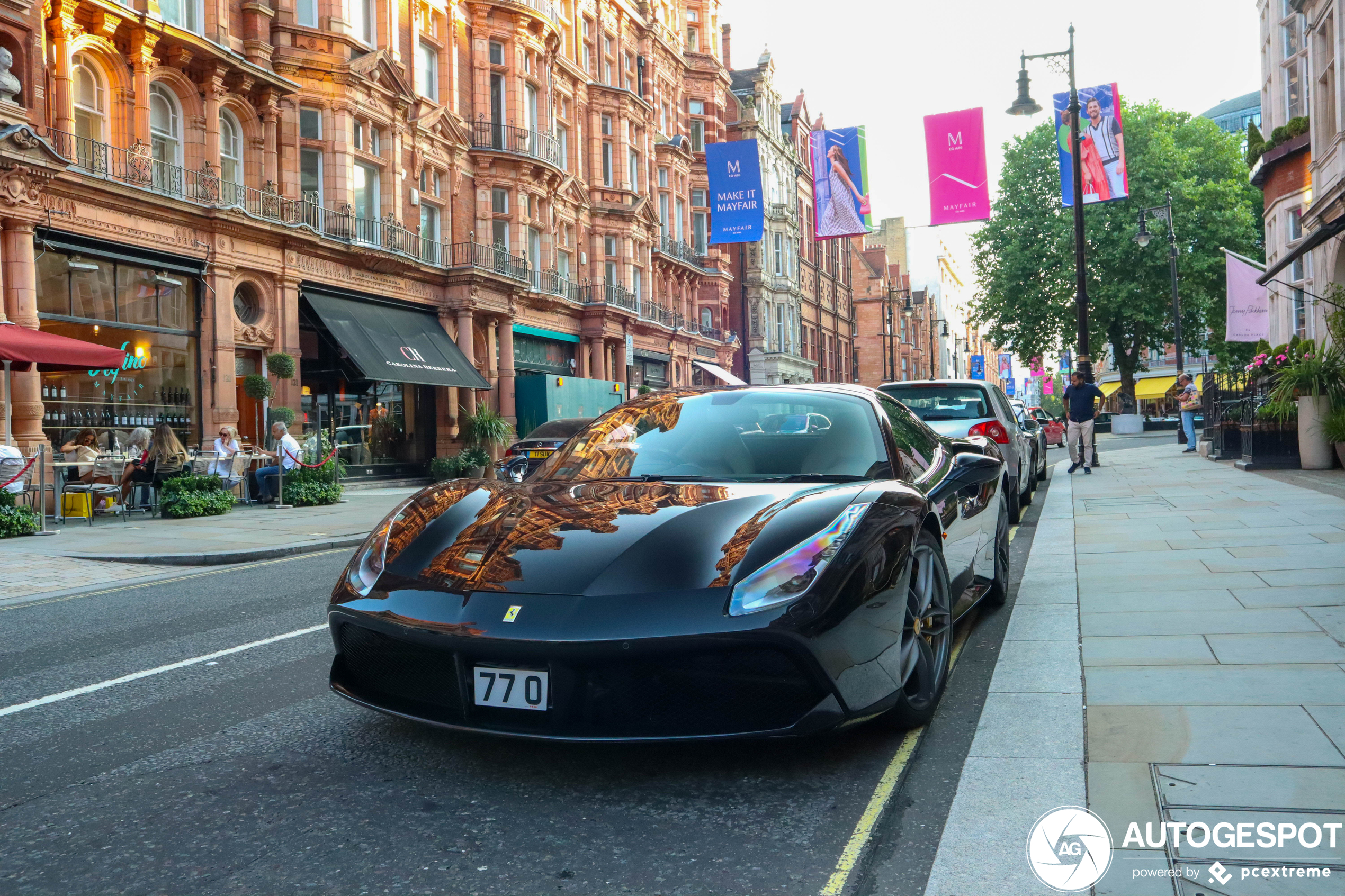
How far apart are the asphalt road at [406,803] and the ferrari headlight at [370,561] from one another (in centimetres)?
60

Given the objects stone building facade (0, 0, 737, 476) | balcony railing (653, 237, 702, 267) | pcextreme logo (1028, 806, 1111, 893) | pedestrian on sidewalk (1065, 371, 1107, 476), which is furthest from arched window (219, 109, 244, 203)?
balcony railing (653, 237, 702, 267)

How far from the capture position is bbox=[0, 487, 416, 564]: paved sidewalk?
10.6m

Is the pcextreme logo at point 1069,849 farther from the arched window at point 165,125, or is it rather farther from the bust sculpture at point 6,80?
the arched window at point 165,125

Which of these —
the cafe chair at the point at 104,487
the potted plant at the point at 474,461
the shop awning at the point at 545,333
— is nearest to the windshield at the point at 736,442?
the cafe chair at the point at 104,487

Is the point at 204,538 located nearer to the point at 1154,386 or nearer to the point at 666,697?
the point at 666,697

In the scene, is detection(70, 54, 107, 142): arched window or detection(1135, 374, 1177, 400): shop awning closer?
detection(70, 54, 107, 142): arched window

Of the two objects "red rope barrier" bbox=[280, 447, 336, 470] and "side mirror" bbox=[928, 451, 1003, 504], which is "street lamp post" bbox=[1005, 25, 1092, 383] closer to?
"red rope barrier" bbox=[280, 447, 336, 470]

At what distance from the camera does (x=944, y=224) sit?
22984 mm

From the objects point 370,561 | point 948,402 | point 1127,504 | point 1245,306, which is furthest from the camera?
point 1245,306

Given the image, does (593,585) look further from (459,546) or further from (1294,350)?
(1294,350)

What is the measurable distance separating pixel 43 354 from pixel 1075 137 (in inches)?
739

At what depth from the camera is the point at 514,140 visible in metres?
30.6

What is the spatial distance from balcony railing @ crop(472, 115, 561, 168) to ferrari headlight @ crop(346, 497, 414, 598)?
27.1 metres

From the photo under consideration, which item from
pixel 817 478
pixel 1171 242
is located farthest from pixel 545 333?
pixel 817 478
